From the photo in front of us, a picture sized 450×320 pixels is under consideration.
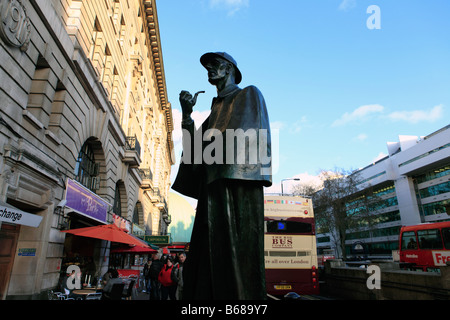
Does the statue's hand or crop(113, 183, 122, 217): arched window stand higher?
crop(113, 183, 122, 217): arched window

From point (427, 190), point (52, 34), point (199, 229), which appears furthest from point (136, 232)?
point (427, 190)

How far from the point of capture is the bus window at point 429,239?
17517 millimetres

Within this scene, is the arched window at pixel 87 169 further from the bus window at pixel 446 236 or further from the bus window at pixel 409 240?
the bus window at pixel 409 240

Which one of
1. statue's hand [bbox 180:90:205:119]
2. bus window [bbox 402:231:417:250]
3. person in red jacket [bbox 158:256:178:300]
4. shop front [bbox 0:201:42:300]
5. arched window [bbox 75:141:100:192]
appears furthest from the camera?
bus window [bbox 402:231:417:250]

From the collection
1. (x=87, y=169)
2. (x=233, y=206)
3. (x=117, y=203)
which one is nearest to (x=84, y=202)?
(x=87, y=169)

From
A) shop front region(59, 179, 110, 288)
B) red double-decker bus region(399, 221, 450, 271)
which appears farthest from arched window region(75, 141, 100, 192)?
red double-decker bus region(399, 221, 450, 271)

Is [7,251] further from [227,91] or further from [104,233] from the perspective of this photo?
[227,91]

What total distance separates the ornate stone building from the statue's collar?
216 inches

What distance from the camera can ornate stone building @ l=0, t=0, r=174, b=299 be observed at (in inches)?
319

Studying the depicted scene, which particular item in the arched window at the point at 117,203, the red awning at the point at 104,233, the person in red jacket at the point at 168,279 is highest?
the arched window at the point at 117,203

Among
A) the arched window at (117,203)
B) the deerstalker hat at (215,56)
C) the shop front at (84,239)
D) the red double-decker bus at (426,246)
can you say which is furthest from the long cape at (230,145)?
the arched window at (117,203)

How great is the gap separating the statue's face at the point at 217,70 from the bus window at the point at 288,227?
32.1 feet

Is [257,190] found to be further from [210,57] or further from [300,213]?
[300,213]

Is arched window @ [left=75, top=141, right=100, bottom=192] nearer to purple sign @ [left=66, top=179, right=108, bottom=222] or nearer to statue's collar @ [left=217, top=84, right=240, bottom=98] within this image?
purple sign @ [left=66, top=179, right=108, bottom=222]
